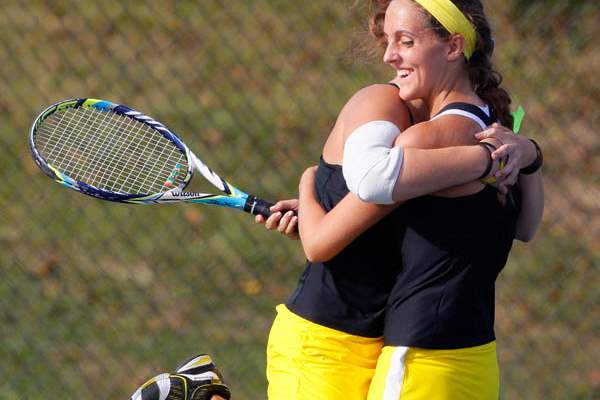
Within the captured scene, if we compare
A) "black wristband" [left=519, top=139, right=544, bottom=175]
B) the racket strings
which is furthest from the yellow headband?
the racket strings

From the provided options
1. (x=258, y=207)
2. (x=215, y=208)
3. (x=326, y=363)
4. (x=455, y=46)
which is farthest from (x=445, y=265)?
(x=215, y=208)

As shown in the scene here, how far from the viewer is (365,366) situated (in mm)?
2969

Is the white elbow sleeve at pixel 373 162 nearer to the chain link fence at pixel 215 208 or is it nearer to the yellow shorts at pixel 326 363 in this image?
the yellow shorts at pixel 326 363

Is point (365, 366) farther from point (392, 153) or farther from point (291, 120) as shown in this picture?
point (291, 120)

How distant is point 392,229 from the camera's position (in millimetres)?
2904

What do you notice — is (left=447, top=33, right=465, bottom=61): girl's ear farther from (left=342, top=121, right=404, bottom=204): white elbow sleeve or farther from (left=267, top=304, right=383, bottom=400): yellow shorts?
(left=267, top=304, right=383, bottom=400): yellow shorts

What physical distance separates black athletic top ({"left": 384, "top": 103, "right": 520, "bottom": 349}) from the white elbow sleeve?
0.15 m

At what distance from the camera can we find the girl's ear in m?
2.82

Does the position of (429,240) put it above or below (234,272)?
above

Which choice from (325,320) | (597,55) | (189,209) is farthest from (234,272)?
(325,320)

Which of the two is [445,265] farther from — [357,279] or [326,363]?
[326,363]

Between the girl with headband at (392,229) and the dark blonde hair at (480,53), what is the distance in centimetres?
1

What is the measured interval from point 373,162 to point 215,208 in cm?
302

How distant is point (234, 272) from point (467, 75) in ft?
8.65
